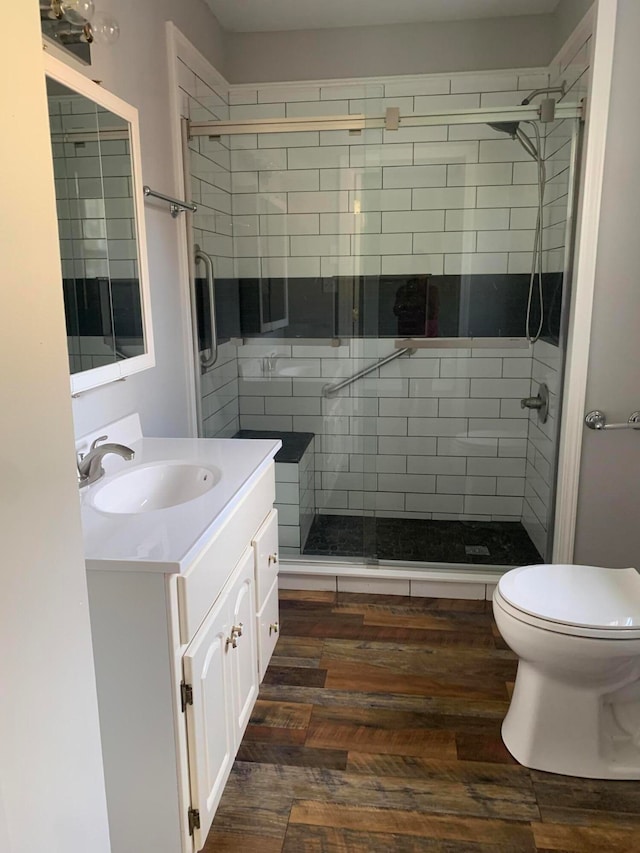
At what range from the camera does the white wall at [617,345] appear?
2322 millimetres

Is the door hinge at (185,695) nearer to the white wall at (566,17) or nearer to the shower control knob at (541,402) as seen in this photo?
the shower control knob at (541,402)

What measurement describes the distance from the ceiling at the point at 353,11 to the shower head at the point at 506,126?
55cm

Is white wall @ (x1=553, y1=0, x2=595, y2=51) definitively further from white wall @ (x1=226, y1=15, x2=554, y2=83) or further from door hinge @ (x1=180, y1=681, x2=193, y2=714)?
door hinge @ (x1=180, y1=681, x2=193, y2=714)

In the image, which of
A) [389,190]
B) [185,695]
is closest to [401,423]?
[389,190]

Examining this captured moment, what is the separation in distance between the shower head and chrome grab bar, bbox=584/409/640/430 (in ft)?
4.26

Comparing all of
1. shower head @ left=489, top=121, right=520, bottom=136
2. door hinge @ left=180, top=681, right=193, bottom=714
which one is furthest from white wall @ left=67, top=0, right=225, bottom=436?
shower head @ left=489, top=121, right=520, bottom=136

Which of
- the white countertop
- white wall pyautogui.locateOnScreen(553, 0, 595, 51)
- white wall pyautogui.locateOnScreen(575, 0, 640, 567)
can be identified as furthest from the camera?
white wall pyautogui.locateOnScreen(553, 0, 595, 51)

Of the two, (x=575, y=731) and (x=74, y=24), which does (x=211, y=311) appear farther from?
(x=575, y=731)

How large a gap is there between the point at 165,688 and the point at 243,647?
528 millimetres

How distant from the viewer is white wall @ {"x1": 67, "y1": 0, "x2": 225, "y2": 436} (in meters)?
2.03

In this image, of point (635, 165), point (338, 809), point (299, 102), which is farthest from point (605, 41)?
point (338, 809)

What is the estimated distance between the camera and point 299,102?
3215mm

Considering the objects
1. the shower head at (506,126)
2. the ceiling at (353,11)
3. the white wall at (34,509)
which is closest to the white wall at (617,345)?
the shower head at (506,126)

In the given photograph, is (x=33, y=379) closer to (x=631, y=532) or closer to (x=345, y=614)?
(x=345, y=614)
